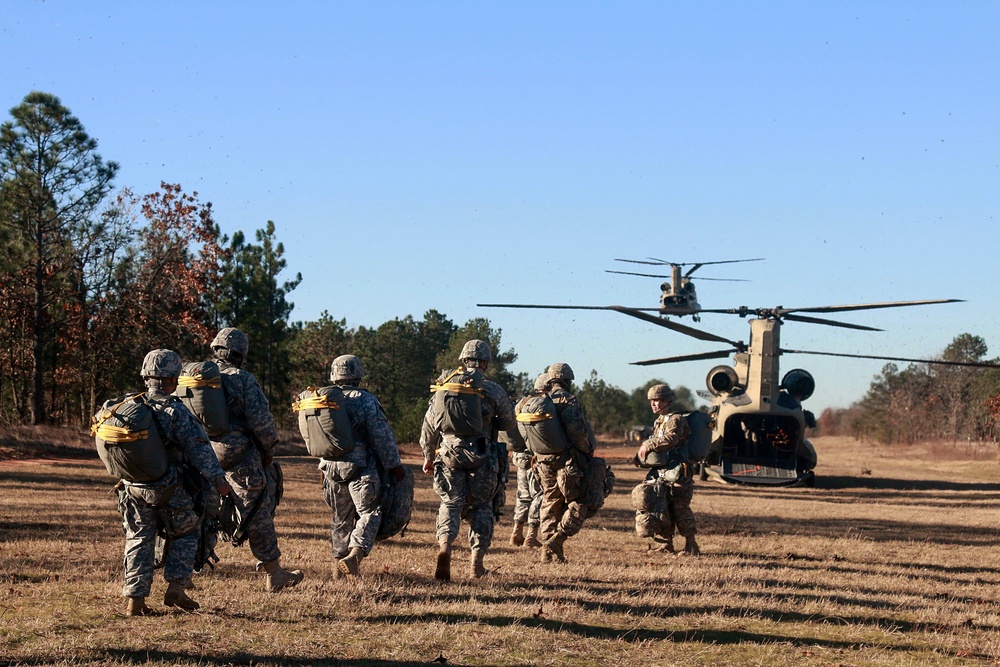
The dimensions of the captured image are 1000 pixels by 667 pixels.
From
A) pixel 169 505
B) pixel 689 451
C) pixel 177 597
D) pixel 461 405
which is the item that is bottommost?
pixel 177 597

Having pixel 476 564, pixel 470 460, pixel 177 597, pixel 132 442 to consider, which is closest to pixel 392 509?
pixel 470 460

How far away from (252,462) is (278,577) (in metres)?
0.86

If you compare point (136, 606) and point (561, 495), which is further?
point (561, 495)

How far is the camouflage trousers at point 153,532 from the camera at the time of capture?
6961mm

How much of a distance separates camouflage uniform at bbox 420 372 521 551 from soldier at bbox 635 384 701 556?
2.72 meters

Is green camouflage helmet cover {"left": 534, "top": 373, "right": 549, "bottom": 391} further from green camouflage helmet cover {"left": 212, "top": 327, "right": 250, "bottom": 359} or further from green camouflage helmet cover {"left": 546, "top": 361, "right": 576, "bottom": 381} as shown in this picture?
green camouflage helmet cover {"left": 212, "top": 327, "right": 250, "bottom": 359}

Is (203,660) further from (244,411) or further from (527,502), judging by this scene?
(527,502)

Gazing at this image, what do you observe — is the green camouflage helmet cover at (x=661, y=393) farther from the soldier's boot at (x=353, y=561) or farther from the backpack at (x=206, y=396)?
the backpack at (x=206, y=396)

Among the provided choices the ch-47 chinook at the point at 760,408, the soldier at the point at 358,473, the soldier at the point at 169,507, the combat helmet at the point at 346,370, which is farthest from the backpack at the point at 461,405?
the ch-47 chinook at the point at 760,408

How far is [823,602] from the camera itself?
8.59 m

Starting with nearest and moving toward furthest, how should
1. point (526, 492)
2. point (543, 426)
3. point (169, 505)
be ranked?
point (169, 505) < point (543, 426) < point (526, 492)

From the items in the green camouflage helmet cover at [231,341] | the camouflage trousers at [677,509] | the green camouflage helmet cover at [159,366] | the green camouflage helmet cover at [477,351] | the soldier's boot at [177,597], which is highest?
the green camouflage helmet cover at [477,351]

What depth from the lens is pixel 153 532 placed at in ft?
23.3

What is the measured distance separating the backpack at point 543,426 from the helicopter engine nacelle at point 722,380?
15518mm
